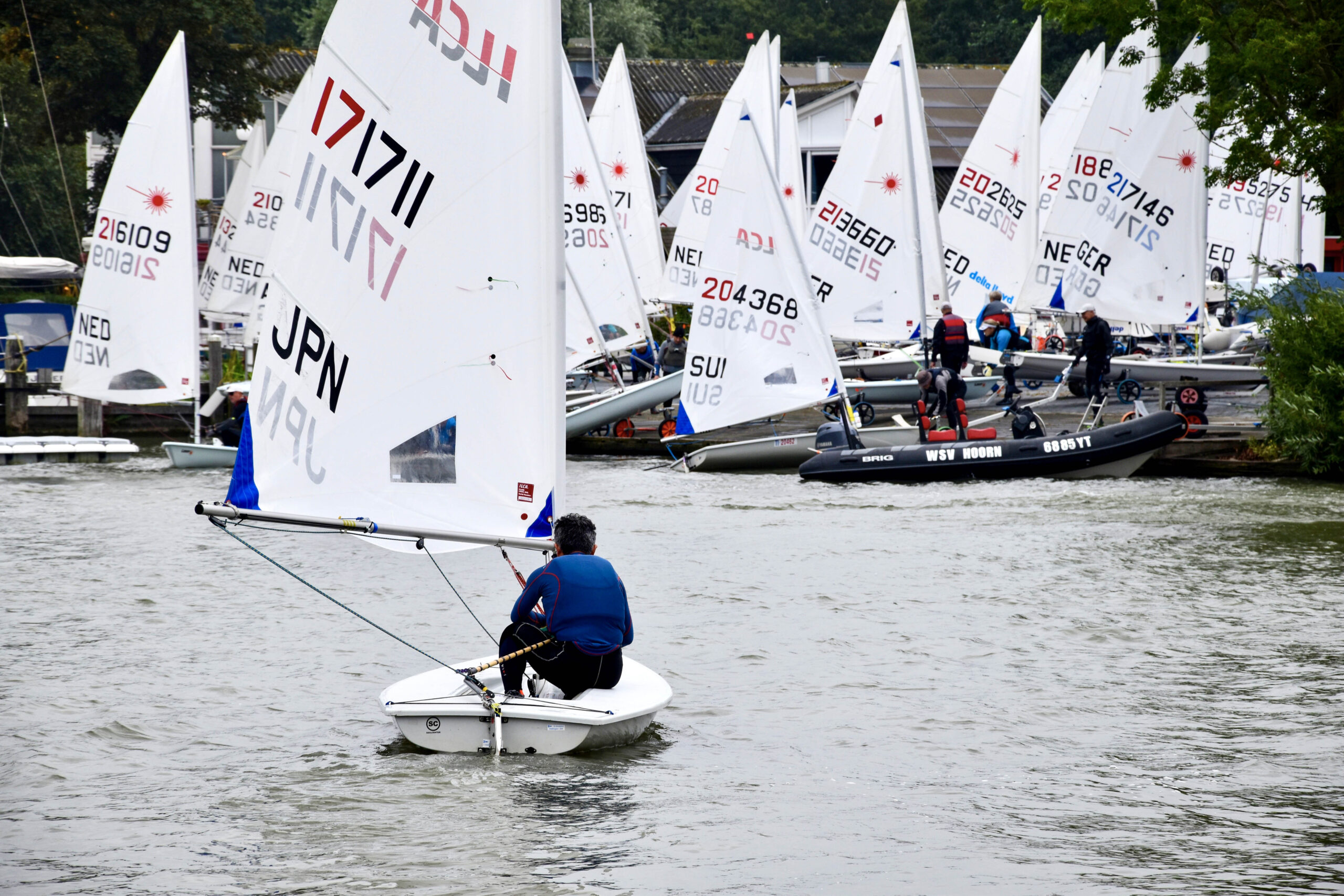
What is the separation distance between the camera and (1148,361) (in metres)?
25.0

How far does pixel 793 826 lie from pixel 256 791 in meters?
2.74

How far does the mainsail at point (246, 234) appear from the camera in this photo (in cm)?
3011

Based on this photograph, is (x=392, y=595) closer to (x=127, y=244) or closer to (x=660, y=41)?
(x=127, y=244)

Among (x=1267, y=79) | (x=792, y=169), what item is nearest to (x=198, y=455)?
(x=792, y=169)

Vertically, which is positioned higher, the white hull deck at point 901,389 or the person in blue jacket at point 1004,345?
the person in blue jacket at point 1004,345

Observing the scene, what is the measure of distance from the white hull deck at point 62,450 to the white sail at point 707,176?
11333 millimetres

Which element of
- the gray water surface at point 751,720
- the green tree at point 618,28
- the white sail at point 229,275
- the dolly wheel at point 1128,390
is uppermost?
the green tree at point 618,28

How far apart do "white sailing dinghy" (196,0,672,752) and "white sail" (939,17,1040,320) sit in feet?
73.5

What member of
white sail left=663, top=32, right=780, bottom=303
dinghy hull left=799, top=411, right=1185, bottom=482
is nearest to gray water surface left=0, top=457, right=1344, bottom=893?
dinghy hull left=799, top=411, right=1185, bottom=482

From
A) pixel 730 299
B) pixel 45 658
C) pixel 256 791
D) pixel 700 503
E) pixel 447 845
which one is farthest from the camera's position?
pixel 730 299

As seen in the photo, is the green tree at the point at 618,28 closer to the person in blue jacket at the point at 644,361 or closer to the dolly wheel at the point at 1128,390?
the person in blue jacket at the point at 644,361

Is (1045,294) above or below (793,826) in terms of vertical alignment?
above

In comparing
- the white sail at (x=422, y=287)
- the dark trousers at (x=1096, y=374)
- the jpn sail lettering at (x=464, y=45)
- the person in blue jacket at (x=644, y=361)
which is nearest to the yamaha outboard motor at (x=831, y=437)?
the dark trousers at (x=1096, y=374)

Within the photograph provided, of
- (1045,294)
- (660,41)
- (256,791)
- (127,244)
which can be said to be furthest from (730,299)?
(660,41)
